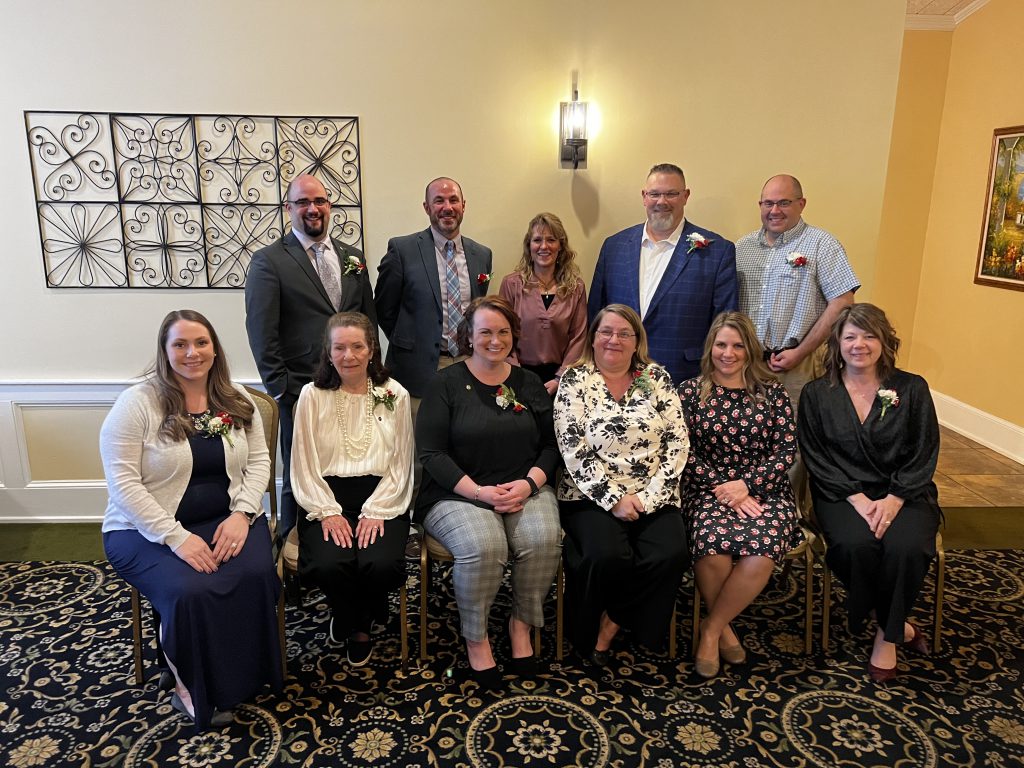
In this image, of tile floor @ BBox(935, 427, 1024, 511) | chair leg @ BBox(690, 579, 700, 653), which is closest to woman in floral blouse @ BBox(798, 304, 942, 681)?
chair leg @ BBox(690, 579, 700, 653)

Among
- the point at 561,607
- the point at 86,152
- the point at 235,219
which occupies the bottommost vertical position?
the point at 561,607

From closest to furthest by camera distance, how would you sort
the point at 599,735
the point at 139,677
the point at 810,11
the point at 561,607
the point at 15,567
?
the point at 599,735, the point at 139,677, the point at 561,607, the point at 15,567, the point at 810,11

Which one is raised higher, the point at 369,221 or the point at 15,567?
the point at 369,221

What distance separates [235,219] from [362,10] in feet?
3.96

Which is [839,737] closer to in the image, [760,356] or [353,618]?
[760,356]

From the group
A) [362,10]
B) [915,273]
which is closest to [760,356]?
[362,10]

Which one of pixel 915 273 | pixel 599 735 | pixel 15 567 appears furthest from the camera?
pixel 915 273

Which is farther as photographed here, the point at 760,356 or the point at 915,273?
the point at 915,273

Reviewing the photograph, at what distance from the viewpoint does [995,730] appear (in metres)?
2.23

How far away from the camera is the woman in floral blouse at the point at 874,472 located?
249cm

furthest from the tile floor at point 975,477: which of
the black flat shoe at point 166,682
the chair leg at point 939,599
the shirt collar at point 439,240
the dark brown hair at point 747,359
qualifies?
the black flat shoe at point 166,682

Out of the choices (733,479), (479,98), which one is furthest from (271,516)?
(479,98)

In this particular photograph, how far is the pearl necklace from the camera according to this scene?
8.52 feet

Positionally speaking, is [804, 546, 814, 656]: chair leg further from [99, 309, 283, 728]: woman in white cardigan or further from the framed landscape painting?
the framed landscape painting
